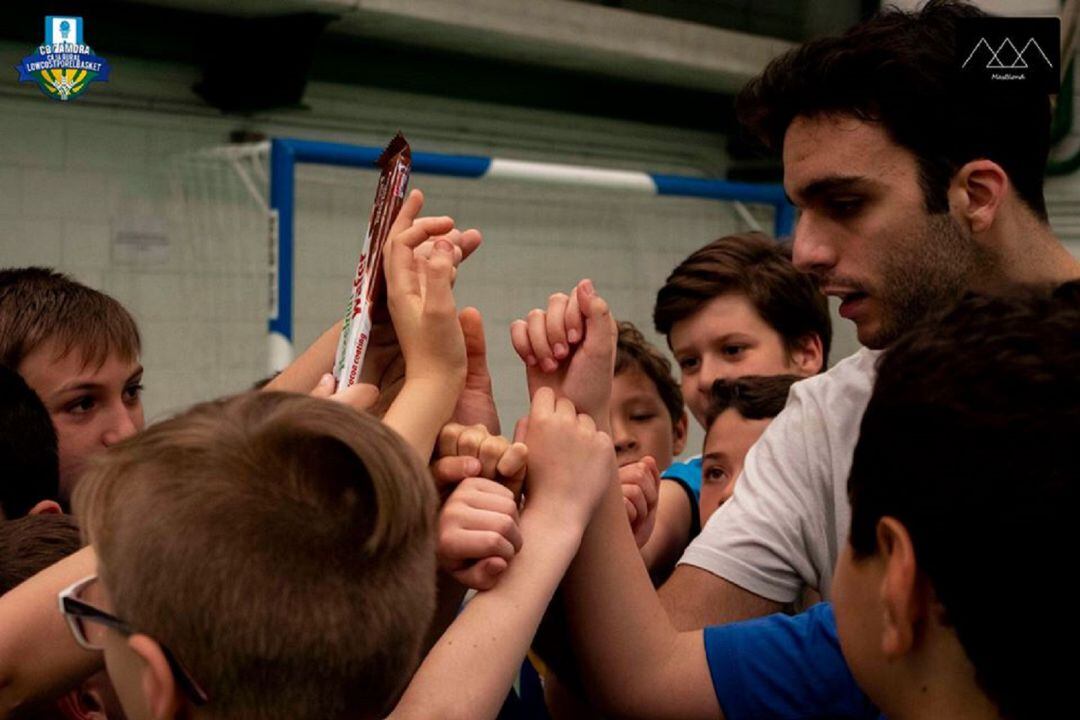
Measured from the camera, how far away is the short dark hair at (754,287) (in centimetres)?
251

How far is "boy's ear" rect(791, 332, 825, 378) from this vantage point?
2.57 m

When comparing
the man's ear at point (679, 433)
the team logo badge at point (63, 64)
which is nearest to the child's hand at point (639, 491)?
the man's ear at point (679, 433)

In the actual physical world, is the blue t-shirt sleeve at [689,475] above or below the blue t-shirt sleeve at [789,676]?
above

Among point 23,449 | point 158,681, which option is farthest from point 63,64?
point 158,681

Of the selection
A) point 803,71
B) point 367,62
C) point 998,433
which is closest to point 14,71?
point 367,62

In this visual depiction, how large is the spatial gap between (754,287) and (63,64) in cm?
249

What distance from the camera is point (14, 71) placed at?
3895mm

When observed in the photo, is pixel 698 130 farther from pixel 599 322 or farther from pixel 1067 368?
pixel 1067 368

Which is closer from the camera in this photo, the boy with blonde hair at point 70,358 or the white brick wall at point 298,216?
the boy with blonde hair at point 70,358

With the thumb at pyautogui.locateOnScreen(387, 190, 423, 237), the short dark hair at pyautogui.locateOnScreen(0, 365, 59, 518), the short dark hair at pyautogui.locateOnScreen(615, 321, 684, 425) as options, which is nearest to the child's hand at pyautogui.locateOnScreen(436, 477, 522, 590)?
the thumb at pyautogui.locateOnScreen(387, 190, 423, 237)

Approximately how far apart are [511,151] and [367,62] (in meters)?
0.79

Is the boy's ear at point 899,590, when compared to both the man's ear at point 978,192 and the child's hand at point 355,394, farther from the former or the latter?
the man's ear at point 978,192

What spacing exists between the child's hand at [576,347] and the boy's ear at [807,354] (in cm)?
136

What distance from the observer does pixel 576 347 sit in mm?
1266
